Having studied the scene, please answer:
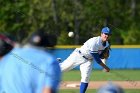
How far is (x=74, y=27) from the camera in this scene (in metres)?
42.5

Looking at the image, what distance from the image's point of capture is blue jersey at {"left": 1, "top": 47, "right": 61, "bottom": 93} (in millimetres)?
4547

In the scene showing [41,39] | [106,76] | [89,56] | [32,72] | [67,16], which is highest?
[41,39]

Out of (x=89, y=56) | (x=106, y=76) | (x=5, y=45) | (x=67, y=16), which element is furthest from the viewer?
(x=67, y=16)

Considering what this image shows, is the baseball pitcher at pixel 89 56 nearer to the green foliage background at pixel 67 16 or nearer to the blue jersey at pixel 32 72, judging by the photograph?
the blue jersey at pixel 32 72

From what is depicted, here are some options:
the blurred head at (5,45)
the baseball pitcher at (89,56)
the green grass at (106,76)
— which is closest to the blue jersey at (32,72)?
the blurred head at (5,45)

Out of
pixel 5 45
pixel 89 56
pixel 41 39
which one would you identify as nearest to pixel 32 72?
pixel 41 39

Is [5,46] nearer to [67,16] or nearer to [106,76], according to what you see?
[106,76]

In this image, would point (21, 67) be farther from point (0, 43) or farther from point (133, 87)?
point (133, 87)

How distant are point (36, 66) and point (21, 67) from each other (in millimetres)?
119

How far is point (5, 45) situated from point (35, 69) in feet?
2.17

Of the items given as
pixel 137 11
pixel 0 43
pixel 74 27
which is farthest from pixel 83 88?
pixel 137 11

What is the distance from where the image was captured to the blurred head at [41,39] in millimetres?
4570

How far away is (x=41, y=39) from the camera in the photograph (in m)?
4.59

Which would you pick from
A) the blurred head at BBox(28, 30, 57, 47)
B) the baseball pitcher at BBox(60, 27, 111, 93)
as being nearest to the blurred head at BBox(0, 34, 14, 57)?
the blurred head at BBox(28, 30, 57, 47)
